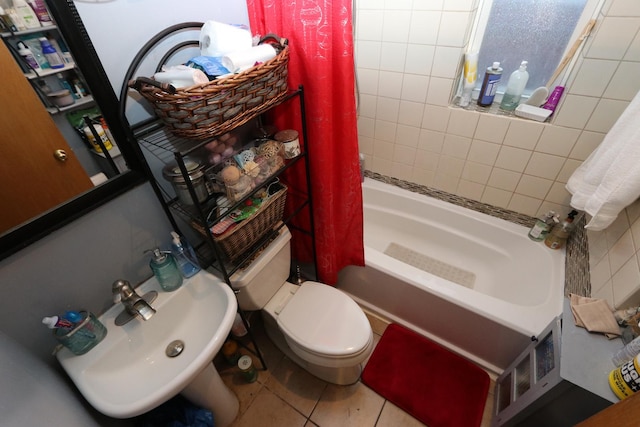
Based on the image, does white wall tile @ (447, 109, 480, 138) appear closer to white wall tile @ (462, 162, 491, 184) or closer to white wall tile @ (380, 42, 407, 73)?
white wall tile @ (462, 162, 491, 184)

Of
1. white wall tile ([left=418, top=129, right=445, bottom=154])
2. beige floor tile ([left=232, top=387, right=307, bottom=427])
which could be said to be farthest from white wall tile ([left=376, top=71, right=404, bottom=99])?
beige floor tile ([left=232, top=387, right=307, bottom=427])

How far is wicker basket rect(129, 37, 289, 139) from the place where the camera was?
678mm

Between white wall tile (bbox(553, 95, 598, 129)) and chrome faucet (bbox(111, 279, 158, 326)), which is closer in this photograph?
chrome faucet (bbox(111, 279, 158, 326))

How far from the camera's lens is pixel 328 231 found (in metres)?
1.36

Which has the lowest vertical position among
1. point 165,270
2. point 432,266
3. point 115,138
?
point 432,266

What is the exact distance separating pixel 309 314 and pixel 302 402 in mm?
458

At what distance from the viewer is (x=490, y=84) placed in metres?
1.41

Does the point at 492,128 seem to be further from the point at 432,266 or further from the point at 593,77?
Answer: the point at 432,266

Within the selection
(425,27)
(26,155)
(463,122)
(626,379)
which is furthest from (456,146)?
(26,155)

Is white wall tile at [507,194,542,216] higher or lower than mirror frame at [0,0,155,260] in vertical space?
lower

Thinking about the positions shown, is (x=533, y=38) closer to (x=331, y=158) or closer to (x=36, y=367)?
(x=331, y=158)

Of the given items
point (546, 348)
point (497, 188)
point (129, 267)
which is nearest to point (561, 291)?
point (546, 348)

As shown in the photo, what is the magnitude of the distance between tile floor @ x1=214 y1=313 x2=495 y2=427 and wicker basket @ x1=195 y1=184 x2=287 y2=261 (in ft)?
2.52

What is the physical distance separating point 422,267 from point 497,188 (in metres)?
0.62
